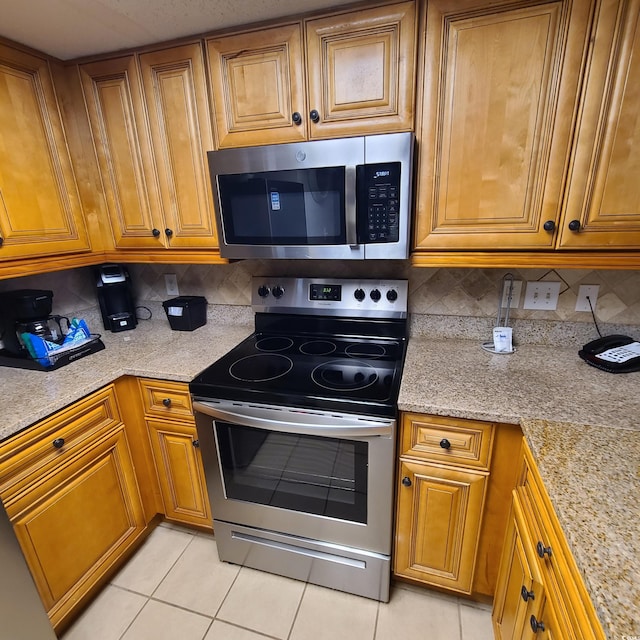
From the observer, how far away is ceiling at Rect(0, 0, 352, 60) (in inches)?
43.4

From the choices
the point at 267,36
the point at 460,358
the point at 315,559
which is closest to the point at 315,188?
the point at 267,36

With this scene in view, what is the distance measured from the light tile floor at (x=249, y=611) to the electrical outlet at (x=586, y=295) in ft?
4.16

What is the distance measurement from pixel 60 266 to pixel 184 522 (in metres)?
1.28

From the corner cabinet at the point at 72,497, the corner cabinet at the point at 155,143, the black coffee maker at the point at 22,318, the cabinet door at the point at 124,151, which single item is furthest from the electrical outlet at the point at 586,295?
the black coffee maker at the point at 22,318

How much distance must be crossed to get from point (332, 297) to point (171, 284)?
0.96 meters

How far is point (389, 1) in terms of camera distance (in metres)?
1.08

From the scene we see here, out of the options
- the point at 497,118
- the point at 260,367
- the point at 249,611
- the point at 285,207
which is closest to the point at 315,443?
the point at 260,367

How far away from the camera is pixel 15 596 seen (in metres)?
0.97

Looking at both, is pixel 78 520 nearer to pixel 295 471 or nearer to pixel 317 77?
pixel 295 471

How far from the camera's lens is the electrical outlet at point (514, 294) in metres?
1.50

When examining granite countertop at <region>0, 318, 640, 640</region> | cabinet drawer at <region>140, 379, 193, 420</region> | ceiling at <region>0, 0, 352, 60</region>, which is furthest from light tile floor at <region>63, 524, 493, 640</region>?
ceiling at <region>0, 0, 352, 60</region>

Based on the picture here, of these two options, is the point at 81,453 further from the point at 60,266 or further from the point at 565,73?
the point at 565,73

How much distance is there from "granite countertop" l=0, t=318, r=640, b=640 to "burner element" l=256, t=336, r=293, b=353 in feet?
0.45

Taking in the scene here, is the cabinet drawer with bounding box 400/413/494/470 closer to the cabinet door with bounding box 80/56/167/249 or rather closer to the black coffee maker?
the cabinet door with bounding box 80/56/167/249
